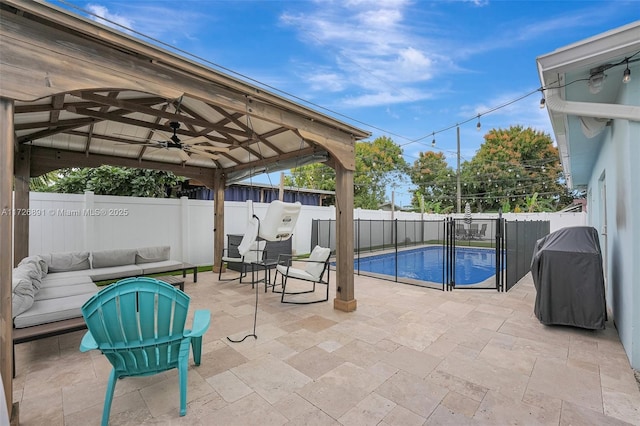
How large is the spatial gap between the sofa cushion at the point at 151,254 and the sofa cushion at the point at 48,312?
8.95 feet

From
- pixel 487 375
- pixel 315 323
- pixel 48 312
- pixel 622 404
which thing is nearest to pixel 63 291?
pixel 48 312

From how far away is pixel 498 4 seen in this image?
17.9 ft

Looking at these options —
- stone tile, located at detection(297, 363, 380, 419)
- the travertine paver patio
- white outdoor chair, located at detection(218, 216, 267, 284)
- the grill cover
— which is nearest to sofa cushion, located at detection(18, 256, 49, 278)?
the travertine paver patio

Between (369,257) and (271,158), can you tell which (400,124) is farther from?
(271,158)

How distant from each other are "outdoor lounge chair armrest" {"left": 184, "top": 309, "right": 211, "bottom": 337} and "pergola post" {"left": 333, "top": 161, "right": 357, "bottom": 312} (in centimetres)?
211

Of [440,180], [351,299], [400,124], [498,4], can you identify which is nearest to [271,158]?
Result: [351,299]

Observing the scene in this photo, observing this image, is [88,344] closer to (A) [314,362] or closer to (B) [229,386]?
(B) [229,386]

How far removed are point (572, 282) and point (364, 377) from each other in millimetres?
2952

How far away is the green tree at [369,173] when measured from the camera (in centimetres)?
1964

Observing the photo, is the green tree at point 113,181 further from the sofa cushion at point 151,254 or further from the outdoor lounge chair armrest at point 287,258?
the outdoor lounge chair armrest at point 287,258

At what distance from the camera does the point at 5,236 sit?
1765 mm

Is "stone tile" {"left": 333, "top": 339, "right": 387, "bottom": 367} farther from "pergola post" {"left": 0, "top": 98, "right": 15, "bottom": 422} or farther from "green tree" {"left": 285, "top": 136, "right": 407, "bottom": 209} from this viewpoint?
"green tree" {"left": 285, "top": 136, "right": 407, "bottom": 209}

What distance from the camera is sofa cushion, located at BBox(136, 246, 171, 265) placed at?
594 cm

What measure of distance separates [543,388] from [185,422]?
2.71 m
